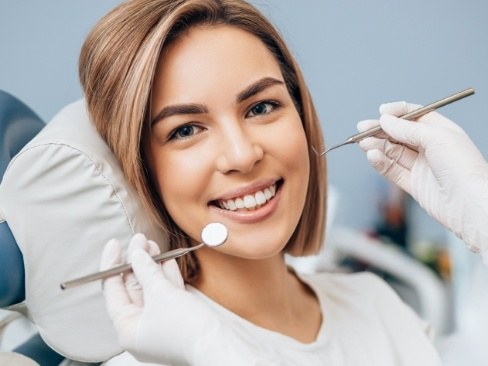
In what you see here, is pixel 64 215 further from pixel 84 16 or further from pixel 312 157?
pixel 84 16

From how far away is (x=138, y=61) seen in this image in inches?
42.8

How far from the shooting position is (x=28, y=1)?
1.84 m

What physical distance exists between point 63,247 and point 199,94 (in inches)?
14.0

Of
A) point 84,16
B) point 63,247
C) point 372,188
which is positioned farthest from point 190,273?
point 372,188

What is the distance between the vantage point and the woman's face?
107 cm

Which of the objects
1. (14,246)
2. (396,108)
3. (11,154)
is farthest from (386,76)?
(14,246)

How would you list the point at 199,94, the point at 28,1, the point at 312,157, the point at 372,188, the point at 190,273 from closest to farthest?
the point at 199,94 < the point at 190,273 < the point at 312,157 < the point at 28,1 < the point at 372,188

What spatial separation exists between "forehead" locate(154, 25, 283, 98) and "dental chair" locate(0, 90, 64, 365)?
1.12 ft

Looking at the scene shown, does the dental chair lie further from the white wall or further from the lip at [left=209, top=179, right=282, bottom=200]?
the white wall

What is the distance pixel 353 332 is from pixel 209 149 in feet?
1.76

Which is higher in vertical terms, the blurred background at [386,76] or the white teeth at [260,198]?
the white teeth at [260,198]

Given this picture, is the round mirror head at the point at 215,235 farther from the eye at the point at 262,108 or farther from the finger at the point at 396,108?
the finger at the point at 396,108

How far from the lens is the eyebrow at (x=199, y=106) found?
1.07m

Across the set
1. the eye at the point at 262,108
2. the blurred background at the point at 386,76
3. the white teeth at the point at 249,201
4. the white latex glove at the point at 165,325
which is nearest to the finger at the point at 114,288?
the white latex glove at the point at 165,325
